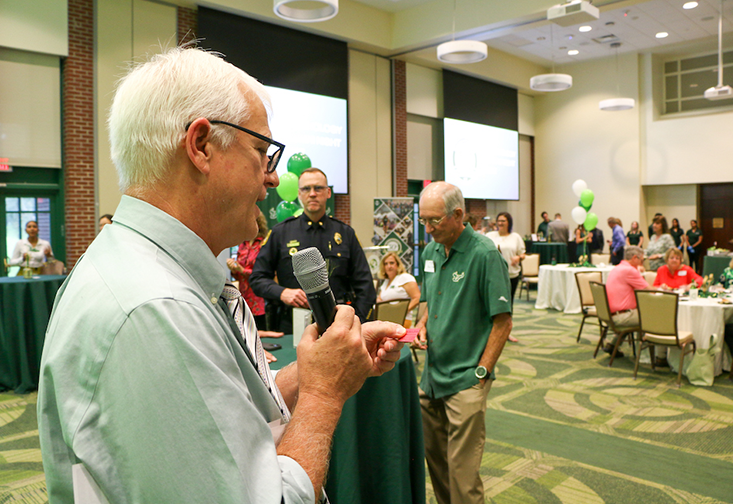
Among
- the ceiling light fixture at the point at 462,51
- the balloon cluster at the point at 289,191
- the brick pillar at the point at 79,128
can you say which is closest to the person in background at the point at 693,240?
the ceiling light fixture at the point at 462,51

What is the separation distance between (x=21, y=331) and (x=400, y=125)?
8429 mm

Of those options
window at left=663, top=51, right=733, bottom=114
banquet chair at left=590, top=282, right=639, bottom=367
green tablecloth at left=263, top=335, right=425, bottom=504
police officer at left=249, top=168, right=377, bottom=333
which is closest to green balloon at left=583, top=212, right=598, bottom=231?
window at left=663, top=51, right=733, bottom=114

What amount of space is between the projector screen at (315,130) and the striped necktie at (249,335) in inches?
323

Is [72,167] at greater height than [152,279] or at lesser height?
greater

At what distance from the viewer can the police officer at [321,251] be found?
335 centimetres

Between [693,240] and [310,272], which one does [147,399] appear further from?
[693,240]

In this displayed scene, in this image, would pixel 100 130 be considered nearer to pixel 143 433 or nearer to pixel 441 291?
pixel 441 291

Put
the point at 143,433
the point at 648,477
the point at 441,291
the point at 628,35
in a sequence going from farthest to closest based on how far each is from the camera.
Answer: the point at 628,35, the point at 648,477, the point at 441,291, the point at 143,433

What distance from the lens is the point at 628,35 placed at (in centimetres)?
1273

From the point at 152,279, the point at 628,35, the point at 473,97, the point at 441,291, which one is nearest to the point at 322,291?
the point at 152,279

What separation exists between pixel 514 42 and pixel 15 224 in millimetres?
10964

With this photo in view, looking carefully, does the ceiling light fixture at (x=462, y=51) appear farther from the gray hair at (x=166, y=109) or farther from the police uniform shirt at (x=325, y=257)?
the gray hair at (x=166, y=109)

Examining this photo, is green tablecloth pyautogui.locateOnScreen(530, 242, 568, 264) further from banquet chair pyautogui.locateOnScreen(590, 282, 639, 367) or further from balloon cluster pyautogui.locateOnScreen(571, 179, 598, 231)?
banquet chair pyautogui.locateOnScreen(590, 282, 639, 367)

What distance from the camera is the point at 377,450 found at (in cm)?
203
